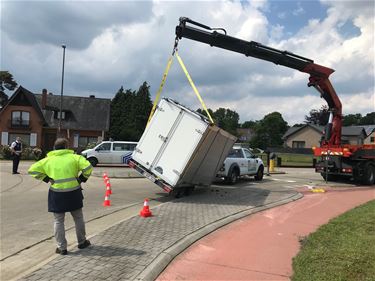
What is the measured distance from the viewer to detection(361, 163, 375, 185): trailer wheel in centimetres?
2073

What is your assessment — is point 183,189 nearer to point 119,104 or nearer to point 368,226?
point 368,226

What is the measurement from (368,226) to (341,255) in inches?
109

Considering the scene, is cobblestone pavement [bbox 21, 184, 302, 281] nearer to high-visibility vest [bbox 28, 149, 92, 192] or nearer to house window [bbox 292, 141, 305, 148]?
high-visibility vest [bbox 28, 149, 92, 192]

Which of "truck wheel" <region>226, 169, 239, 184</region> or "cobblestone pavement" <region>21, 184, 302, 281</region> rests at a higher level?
"truck wheel" <region>226, 169, 239, 184</region>

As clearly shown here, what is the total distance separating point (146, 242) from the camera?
7438mm

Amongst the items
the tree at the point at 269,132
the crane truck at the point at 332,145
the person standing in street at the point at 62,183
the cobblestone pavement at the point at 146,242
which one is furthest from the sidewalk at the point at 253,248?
the tree at the point at 269,132

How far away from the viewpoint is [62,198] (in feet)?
22.1

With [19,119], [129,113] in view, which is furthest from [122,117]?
[19,119]

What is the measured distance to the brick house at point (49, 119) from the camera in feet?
184

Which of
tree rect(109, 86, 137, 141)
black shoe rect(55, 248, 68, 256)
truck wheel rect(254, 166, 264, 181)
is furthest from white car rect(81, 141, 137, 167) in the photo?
tree rect(109, 86, 137, 141)

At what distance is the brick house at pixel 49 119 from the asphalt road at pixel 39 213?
36.8 metres

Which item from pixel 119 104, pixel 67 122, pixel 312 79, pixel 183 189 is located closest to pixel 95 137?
pixel 67 122

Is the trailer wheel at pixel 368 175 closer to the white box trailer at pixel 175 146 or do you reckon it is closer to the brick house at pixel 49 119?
the white box trailer at pixel 175 146

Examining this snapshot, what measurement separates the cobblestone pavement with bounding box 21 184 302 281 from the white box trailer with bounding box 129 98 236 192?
0.95m
